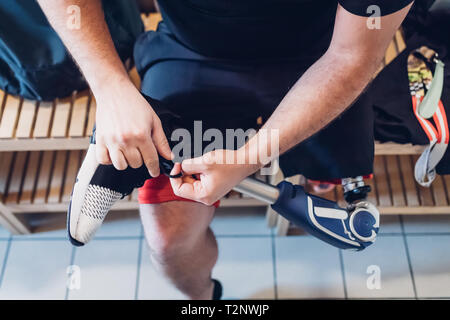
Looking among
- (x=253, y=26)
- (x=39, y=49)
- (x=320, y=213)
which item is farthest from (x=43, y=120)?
(x=320, y=213)

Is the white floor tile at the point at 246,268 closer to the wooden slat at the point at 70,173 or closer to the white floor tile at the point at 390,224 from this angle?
the white floor tile at the point at 390,224

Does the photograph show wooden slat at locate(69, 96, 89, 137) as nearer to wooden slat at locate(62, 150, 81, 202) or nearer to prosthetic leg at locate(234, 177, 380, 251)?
wooden slat at locate(62, 150, 81, 202)

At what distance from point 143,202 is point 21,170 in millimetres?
558

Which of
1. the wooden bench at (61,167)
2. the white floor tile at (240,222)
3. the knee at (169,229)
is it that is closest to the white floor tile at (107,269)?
the wooden bench at (61,167)

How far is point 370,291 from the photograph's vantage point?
3.88 ft

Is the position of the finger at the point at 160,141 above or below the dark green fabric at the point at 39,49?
below

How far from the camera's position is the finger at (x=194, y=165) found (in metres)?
0.67

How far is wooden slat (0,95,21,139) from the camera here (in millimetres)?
903

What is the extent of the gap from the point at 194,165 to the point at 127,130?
0.12 meters

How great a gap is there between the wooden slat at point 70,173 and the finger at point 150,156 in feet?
1.65

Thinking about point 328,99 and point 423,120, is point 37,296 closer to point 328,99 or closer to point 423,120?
point 328,99

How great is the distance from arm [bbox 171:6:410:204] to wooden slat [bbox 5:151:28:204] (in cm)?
64

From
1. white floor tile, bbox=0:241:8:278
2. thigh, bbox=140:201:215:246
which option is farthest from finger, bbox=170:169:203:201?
white floor tile, bbox=0:241:8:278

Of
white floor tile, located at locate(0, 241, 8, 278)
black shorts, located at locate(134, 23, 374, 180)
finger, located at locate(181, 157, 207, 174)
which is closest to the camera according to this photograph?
finger, located at locate(181, 157, 207, 174)
